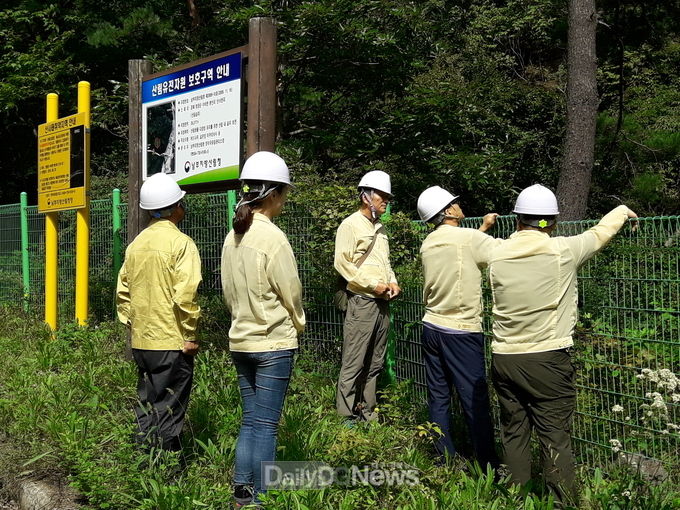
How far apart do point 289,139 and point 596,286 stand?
1037 centimetres

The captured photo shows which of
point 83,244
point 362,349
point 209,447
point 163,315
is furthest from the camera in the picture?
point 83,244

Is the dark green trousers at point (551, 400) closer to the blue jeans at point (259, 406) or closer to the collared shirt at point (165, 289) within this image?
the blue jeans at point (259, 406)

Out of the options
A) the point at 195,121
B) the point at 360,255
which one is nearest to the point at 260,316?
the point at 360,255

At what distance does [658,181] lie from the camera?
15.4 metres

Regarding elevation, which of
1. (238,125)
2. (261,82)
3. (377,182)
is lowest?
(377,182)

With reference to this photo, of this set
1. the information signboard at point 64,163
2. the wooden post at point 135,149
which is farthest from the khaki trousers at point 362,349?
the information signboard at point 64,163

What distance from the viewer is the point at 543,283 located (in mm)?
3984

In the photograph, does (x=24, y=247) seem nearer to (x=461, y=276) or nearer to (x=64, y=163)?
(x=64, y=163)

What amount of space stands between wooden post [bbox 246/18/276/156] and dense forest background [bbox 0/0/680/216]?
4096 mm

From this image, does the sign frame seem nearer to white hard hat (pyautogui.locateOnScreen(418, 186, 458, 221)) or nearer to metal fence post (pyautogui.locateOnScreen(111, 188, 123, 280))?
white hard hat (pyautogui.locateOnScreen(418, 186, 458, 221))

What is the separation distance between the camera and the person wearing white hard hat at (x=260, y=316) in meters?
3.81

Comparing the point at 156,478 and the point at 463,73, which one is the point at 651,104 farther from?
the point at 156,478

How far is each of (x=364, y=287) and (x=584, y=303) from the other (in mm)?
1593

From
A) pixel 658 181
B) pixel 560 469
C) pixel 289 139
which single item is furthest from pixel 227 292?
pixel 658 181
